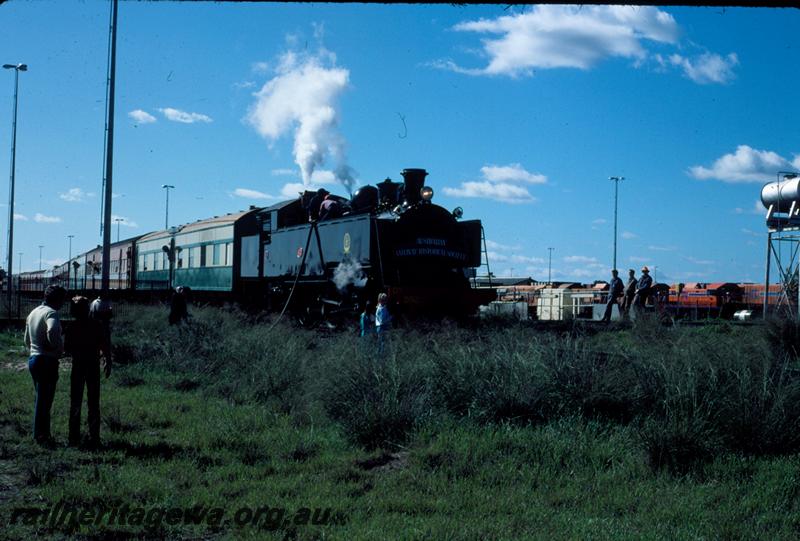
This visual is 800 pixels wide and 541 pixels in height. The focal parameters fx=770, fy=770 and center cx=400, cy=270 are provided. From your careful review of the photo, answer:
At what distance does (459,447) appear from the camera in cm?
733

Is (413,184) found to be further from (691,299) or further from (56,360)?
(691,299)

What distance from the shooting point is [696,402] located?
7691 mm

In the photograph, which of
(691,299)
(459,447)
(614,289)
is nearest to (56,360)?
(459,447)

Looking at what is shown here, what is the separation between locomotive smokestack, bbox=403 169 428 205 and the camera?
1823cm

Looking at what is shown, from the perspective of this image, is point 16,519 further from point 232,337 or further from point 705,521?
point 232,337

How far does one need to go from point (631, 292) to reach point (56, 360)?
1672cm

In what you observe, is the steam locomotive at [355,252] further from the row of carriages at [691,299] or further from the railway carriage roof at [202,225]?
the row of carriages at [691,299]

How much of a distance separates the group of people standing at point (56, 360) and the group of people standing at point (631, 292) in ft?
42.7

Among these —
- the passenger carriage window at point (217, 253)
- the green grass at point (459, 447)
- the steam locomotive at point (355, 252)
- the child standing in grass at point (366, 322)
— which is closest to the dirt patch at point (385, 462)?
the green grass at point (459, 447)

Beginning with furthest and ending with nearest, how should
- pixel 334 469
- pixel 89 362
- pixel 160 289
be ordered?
pixel 160 289 → pixel 89 362 → pixel 334 469

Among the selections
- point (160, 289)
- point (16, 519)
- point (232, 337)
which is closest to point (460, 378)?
point (16, 519)

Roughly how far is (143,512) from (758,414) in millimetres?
5580

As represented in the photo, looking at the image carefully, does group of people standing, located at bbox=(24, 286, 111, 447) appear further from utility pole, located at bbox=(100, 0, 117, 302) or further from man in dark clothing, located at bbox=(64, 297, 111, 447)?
utility pole, located at bbox=(100, 0, 117, 302)

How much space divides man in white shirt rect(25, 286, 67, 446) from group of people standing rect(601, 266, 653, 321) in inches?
526
